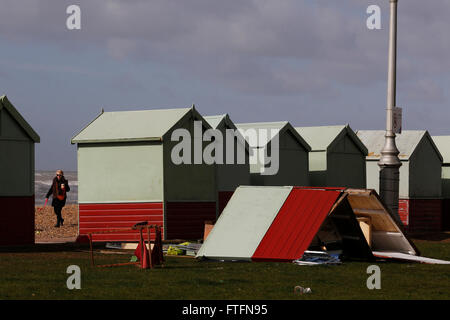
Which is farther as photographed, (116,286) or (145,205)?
(145,205)

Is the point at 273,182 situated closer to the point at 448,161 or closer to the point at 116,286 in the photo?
the point at 448,161

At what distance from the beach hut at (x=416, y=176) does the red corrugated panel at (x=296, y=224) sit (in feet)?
48.7

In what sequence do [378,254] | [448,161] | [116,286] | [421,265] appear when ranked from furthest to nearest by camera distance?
[448,161], [378,254], [421,265], [116,286]

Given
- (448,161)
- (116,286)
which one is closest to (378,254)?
(116,286)

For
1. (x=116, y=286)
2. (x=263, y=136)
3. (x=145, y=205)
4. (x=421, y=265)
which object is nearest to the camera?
(x=116, y=286)

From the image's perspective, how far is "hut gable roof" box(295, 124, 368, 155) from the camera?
2973 centimetres

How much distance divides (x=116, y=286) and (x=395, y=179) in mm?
9059

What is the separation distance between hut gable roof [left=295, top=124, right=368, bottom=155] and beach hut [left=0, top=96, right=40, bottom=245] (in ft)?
37.4

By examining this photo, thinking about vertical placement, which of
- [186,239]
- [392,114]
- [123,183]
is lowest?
[186,239]

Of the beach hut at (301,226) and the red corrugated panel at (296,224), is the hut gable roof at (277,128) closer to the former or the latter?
the beach hut at (301,226)

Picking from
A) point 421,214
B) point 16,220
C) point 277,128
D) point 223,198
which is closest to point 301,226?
point 16,220

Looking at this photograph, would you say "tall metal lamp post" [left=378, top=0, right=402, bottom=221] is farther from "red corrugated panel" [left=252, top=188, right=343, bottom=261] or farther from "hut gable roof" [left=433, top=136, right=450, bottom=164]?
"hut gable roof" [left=433, top=136, right=450, bottom=164]

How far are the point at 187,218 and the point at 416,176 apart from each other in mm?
10545
